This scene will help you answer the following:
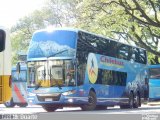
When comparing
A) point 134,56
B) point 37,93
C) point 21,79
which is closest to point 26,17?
point 21,79

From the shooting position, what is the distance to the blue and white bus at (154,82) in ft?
143

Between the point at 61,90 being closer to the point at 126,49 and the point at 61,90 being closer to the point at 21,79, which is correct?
the point at 126,49

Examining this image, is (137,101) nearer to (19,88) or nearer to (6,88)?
(19,88)

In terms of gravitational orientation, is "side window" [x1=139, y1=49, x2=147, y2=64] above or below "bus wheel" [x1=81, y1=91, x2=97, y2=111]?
above

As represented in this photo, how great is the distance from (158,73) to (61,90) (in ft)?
71.9

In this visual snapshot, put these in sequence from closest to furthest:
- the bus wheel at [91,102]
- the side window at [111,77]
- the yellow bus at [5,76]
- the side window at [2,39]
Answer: the side window at [2,39], the yellow bus at [5,76], the bus wheel at [91,102], the side window at [111,77]

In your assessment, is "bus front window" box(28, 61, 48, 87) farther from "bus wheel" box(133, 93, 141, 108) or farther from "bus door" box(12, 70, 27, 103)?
"bus door" box(12, 70, 27, 103)

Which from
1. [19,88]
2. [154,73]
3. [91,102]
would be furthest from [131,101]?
[154,73]

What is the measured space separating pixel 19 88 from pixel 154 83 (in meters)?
13.8

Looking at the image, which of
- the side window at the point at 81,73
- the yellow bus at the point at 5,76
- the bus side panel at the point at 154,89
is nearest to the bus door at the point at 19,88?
the side window at the point at 81,73

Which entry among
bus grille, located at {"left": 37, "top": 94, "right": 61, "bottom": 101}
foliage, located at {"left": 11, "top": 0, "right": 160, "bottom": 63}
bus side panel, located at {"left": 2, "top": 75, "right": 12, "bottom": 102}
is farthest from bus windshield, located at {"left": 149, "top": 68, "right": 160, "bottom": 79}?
bus side panel, located at {"left": 2, "top": 75, "right": 12, "bottom": 102}

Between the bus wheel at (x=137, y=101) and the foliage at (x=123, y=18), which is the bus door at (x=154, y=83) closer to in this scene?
the foliage at (x=123, y=18)

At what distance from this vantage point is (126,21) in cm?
3503

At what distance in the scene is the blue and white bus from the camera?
4372 centimetres
